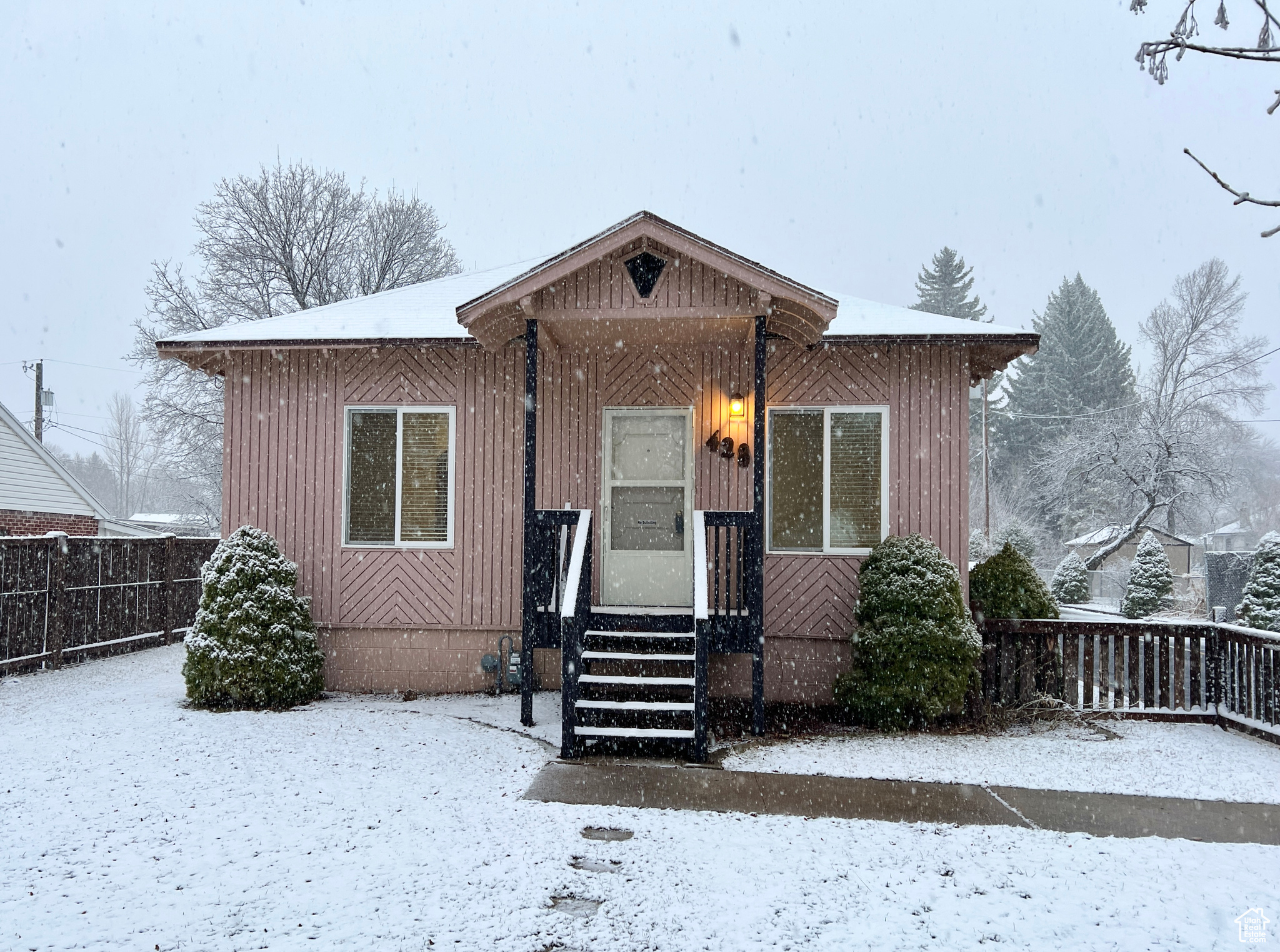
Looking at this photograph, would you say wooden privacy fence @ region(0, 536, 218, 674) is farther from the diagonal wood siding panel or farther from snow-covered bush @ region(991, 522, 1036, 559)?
snow-covered bush @ region(991, 522, 1036, 559)

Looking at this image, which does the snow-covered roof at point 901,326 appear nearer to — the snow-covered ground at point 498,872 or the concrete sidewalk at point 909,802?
the concrete sidewalk at point 909,802

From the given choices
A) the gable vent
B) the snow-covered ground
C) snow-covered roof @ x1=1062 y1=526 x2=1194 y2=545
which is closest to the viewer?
the snow-covered ground

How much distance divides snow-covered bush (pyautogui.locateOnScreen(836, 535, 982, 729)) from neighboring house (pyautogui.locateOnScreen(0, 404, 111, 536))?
49.6ft

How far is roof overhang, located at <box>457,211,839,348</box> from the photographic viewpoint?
255 inches

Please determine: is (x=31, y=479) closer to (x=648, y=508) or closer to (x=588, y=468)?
(x=588, y=468)

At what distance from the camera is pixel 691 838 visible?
443cm

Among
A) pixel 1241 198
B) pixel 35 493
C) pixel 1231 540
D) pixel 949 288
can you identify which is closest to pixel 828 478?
pixel 1241 198

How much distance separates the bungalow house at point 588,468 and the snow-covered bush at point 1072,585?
15.8 meters

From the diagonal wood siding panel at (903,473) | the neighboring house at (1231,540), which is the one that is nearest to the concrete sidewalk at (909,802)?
the diagonal wood siding panel at (903,473)

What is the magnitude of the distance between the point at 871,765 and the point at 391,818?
3.30 meters

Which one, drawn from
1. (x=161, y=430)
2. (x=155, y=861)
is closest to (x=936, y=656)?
(x=155, y=861)

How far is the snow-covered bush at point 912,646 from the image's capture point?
6.76m

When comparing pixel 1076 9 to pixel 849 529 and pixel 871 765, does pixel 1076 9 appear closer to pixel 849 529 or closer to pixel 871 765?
pixel 871 765

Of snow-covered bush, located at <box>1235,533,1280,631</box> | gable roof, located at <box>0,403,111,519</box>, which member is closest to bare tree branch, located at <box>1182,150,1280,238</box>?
snow-covered bush, located at <box>1235,533,1280,631</box>
